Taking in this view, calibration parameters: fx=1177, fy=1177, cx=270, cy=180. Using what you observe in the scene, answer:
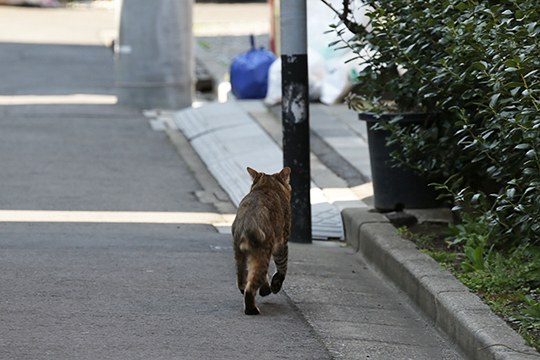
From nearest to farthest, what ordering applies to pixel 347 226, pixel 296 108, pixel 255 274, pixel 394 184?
pixel 255 274, pixel 296 108, pixel 394 184, pixel 347 226

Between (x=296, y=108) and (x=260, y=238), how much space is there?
2926 mm

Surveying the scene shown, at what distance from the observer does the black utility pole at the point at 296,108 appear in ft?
31.2

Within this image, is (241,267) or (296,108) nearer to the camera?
(241,267)

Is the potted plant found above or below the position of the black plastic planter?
above

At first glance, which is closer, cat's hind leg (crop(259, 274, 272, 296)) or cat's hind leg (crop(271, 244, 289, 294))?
cat's hind leg (crop(259, 274, 272, 296))

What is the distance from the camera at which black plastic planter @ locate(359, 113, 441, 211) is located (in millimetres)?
9758

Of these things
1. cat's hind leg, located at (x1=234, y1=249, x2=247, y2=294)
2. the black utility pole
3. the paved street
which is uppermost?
the black utility pole

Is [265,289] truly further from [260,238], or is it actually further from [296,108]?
[296,108]

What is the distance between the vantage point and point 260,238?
6.88 metres

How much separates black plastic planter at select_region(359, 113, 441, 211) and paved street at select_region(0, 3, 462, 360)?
0.59 meters

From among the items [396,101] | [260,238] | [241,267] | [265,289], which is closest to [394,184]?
[396,101]

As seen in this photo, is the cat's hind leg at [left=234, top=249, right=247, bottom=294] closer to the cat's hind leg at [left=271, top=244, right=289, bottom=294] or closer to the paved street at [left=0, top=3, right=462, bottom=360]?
the paved street at [left=0, top=3, right=462, bottom=360]

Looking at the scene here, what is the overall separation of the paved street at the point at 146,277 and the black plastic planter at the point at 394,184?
59cm

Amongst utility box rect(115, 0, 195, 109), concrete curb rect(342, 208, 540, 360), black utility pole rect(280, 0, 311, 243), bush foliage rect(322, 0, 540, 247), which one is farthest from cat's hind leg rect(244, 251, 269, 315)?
utility box rect(115, 0, 195, 109)
